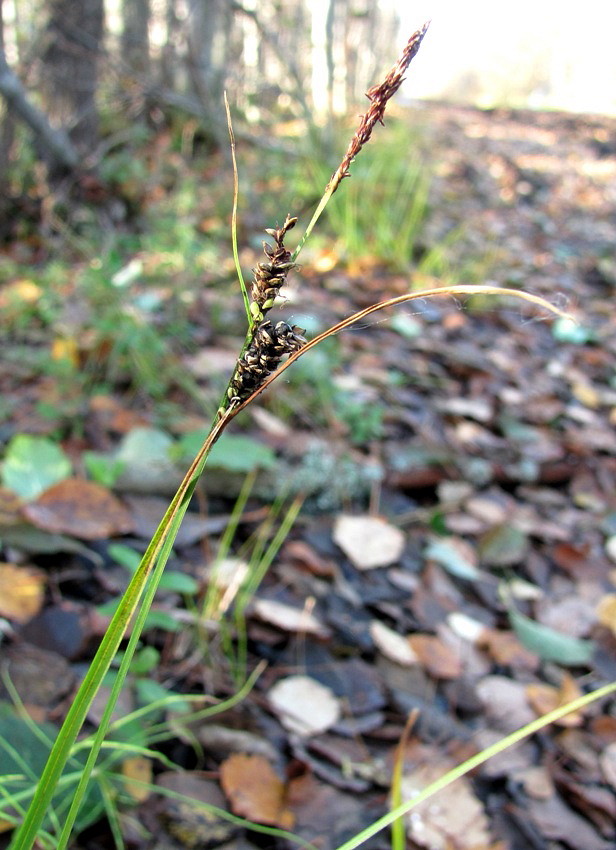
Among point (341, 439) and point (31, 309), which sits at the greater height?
point (31, 309)

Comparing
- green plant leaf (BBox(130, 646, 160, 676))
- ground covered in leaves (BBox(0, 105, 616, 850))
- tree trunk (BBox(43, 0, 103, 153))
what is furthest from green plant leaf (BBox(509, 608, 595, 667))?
tree trunk (BBox(43, 0, 103, 153))

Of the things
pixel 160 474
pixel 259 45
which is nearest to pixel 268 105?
pixel 259 45

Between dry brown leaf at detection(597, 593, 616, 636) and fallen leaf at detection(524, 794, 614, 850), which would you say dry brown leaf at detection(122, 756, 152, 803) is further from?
dry brown leaf at detection(597, 593, 616, 636)

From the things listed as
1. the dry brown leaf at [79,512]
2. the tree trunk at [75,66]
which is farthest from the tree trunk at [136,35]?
the dry brown leaf at [79,512]

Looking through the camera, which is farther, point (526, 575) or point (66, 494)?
point (526, 575)

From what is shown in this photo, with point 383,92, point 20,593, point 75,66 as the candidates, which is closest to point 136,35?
point 75,66

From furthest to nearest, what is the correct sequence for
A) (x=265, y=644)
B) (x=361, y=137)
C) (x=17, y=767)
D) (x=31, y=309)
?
(x=31, y=309)
(x=265, y=644)
(x=17, y=767)
(x=361, y=137)

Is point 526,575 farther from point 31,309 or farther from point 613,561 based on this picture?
point 31,309
